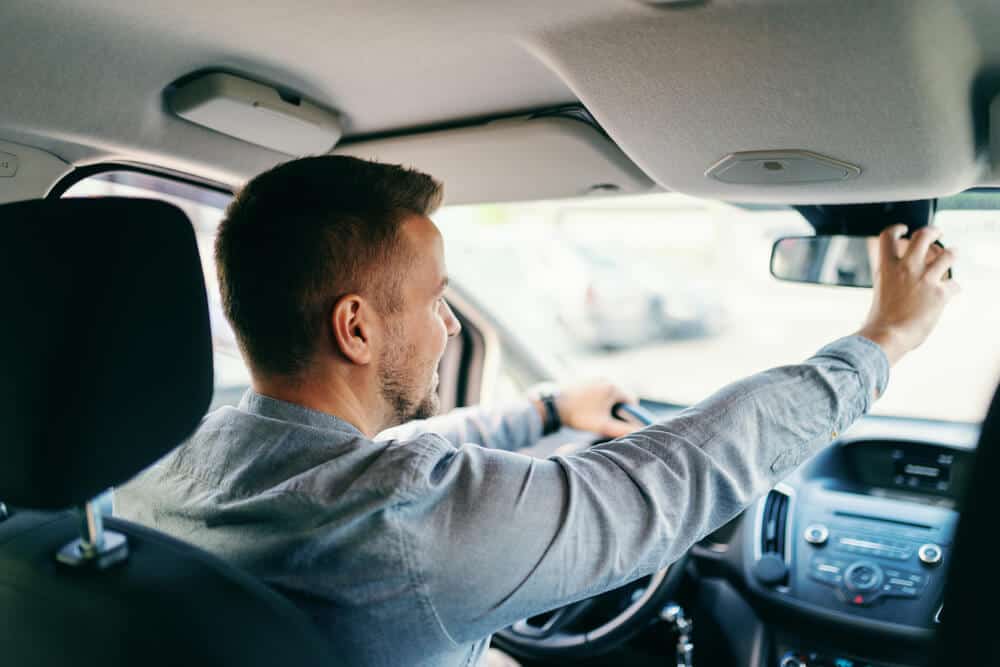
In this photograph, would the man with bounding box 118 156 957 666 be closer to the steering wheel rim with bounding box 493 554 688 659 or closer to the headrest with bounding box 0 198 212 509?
the headrest with bounding box 0 198 212 509

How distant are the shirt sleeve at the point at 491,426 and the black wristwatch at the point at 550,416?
4 cm

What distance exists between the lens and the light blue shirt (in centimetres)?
122

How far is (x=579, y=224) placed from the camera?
591 centimetres

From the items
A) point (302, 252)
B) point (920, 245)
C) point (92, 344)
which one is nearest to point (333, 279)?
point (302, 252)

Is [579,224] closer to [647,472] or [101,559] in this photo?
[647,472]

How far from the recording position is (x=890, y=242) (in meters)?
1.80

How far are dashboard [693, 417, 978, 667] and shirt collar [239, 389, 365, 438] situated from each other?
156 centimetres

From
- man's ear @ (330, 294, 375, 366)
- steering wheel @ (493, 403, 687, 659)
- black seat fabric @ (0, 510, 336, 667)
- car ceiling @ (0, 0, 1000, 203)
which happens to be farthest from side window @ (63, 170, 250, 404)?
steering wheel @ (493, 403, 687, 659)

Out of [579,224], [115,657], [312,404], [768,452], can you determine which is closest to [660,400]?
[768,452]

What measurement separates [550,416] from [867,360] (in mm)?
1072

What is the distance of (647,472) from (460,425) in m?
1.03

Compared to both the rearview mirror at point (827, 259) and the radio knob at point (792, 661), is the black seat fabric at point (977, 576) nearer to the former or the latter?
the rearview mirror at point (827, 259)

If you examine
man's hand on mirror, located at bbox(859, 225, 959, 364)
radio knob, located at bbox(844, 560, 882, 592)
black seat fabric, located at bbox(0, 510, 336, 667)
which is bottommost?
radio knob, located at bbox(844, 560, 882, 592)

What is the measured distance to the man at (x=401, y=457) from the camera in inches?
48.5
